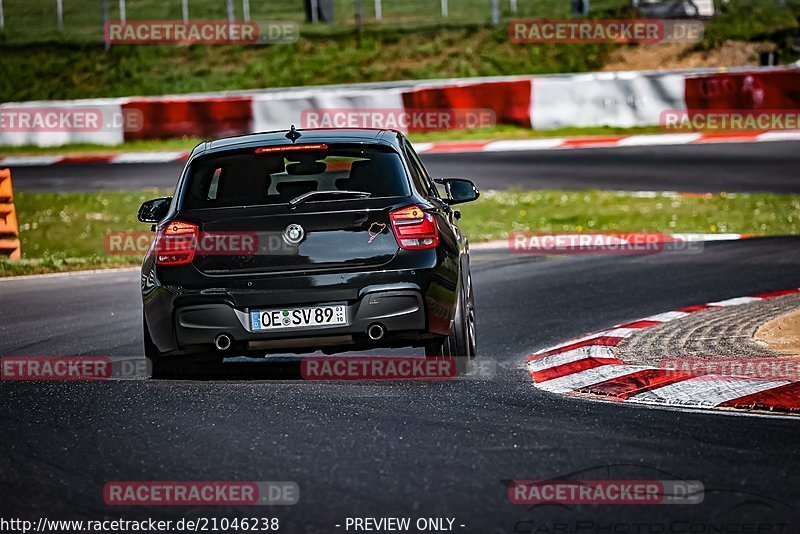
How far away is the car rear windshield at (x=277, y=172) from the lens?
28.1 ft

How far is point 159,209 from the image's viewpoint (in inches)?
367

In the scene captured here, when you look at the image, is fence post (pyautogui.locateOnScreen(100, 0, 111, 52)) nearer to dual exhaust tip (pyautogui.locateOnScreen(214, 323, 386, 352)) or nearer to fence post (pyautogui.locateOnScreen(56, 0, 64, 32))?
fence post (pyautogui.locateOnScreen(56, 0, 64, 32))

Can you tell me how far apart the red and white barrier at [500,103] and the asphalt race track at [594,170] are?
139 cm

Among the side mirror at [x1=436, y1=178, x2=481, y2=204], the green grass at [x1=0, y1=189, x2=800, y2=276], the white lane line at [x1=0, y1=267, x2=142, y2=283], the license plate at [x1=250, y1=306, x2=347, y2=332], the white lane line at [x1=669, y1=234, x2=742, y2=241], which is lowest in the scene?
the green grass at [x1=0, y1=189, x2=800, y2=276]

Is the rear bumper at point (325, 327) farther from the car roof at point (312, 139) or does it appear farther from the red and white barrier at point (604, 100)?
the red and white barrier at point (604, 100)

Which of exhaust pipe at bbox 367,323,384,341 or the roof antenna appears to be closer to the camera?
exhaust pipe at bbox 367,323,384,341

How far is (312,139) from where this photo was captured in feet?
29.2

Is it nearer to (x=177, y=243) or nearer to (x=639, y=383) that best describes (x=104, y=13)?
(x=177, y=243)

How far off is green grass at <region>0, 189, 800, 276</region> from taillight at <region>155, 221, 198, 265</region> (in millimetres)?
7860

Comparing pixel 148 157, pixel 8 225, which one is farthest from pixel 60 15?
pixel 8 225

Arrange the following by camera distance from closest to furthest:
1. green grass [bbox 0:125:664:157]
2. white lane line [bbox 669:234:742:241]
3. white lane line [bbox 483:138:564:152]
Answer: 1. white lane line [bbox 669:234:742:241]
2. white lane line [bbox 483:138:564:152]
3. green grass [bbox 0:125:664:157]

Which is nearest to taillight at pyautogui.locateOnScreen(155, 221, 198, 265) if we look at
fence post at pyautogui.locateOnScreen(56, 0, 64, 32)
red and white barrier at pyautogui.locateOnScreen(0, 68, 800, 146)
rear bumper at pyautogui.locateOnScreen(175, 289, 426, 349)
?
rear bumper at pyautogui.locateOnScreen(175, 289, 426, 349)

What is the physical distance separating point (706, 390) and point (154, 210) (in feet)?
11.8

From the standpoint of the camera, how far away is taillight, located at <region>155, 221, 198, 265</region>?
837 cm
